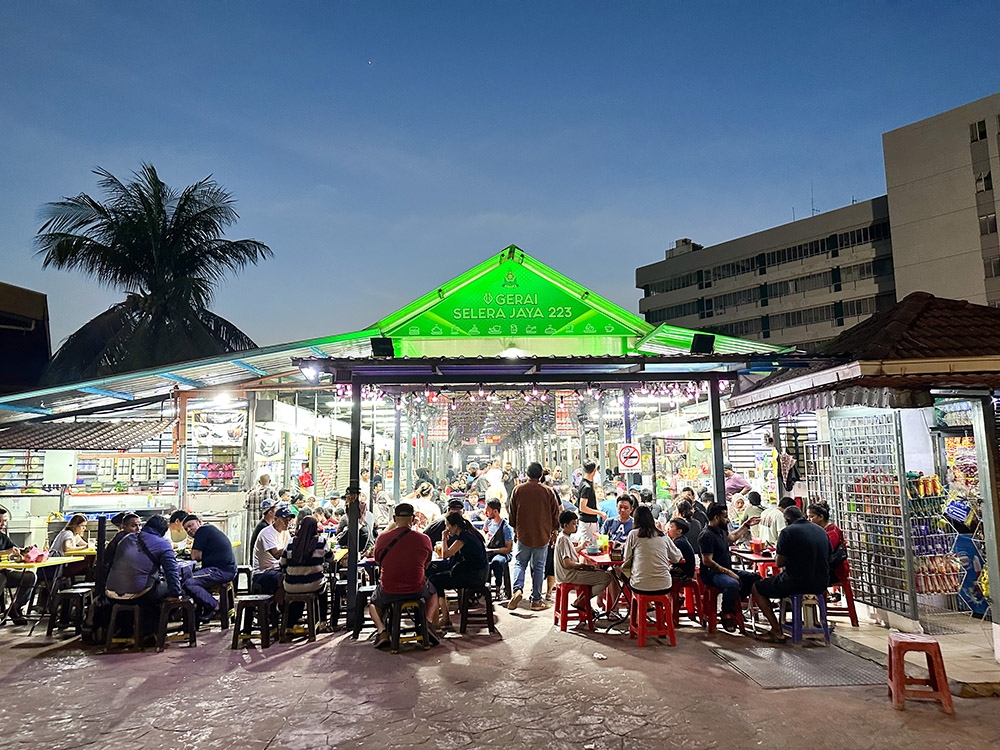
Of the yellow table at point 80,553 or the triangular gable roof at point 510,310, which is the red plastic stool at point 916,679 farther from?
the yellow table at point 80,553

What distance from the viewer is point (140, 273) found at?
2150cm

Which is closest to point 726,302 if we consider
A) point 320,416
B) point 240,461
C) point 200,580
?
point 320,416

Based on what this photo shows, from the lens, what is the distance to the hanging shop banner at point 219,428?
12898 mm

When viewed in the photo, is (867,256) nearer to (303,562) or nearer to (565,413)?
(565,413)

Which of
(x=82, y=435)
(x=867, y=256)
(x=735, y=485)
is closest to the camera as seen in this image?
(x=735, y=485)

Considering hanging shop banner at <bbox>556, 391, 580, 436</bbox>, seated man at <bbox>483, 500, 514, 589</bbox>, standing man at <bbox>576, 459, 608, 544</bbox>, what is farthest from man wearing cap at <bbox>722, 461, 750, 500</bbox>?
seated man at <bbox>483, 500, 514, 589</bbox>

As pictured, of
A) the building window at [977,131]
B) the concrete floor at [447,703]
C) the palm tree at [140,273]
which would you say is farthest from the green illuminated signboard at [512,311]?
the building window at [977,131]

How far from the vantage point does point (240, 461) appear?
13.2 m

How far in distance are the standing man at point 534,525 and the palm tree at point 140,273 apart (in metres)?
14.1

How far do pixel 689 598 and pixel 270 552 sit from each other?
201 inches

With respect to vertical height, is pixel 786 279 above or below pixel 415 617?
above

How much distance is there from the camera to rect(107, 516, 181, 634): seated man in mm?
7652

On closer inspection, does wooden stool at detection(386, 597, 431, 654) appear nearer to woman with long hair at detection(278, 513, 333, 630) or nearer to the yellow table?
woman with long hair at detection(278, 513, 333, 630)

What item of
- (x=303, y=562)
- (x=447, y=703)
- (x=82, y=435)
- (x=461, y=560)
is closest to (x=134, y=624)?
(x=303, y=562)
